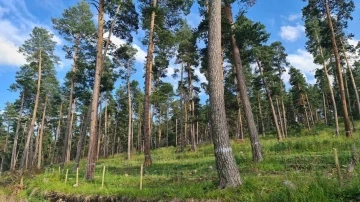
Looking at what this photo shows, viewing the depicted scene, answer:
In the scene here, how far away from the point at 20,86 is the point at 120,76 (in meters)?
13.7

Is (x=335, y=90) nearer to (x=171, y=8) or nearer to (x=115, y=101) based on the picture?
(x=115, y=101)

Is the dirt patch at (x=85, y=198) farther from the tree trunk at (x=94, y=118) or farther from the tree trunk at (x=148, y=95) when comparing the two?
the tree trunk at (x=148, y=95)

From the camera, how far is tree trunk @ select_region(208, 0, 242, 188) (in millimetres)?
6723

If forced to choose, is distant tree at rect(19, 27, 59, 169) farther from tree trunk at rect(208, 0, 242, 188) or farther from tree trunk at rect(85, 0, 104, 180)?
tree trunk at rect(208, 0, 242, 188)

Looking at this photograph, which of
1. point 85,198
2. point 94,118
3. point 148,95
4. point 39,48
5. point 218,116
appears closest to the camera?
point 218,116

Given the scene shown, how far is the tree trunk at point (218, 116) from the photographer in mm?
6723

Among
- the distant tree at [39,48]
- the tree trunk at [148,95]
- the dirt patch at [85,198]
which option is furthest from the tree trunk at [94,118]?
the distant tree at [39,48]

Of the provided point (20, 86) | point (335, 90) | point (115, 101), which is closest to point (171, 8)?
point (20, 86)

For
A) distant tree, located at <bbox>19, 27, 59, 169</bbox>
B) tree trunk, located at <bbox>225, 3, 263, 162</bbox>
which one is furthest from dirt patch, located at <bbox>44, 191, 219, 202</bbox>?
distant tree, located at <bbox>19, 27, 59, 169</bbox>

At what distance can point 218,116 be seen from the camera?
707cm

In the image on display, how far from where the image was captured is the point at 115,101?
154 feet

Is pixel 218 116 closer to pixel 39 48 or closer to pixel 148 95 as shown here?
pixel 148 95

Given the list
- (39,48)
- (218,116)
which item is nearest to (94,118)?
(218,116)

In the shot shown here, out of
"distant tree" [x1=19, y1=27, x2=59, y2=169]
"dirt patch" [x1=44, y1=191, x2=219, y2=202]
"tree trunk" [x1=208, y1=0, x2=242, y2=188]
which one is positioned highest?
"distant tree" [x1=19, y1=27, x2=59, y2=169]
